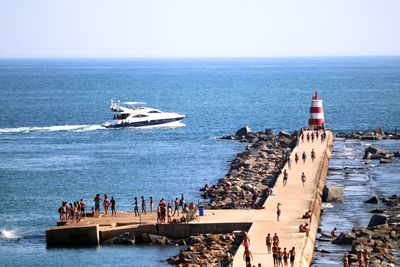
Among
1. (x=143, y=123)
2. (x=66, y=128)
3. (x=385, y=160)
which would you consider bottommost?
(x=66, y=128)

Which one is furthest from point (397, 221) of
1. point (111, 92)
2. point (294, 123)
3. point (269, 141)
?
point (111, 92)

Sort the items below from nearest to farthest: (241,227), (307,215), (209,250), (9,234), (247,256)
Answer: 1. (247,256)
2. (209,250)
3. (241,227)
4. (307,215)
5. (9,234)

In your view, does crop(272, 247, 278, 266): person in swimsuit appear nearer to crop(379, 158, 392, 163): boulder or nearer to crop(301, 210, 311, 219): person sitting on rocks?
crop(301, 210, 311, 219): person sitting on rocks

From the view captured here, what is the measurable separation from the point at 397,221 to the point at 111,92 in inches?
5702

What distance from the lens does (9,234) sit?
54594 millimetres

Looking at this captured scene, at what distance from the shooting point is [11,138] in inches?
4072

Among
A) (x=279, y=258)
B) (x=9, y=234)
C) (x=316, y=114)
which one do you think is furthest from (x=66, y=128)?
(x=279, y=258)

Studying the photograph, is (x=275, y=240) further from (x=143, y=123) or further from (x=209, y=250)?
(x=143, y=123)

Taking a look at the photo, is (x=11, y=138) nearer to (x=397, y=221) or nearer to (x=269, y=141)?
(x=269, y=141)

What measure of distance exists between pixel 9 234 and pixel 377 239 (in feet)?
62.9

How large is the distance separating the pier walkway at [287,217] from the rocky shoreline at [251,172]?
1.45m

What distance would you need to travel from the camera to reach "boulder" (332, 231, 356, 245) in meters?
50.2

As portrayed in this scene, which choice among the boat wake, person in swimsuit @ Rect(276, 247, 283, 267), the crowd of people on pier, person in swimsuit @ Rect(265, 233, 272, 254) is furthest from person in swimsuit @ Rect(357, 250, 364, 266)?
the boat wake

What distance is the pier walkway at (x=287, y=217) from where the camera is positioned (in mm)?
45156
